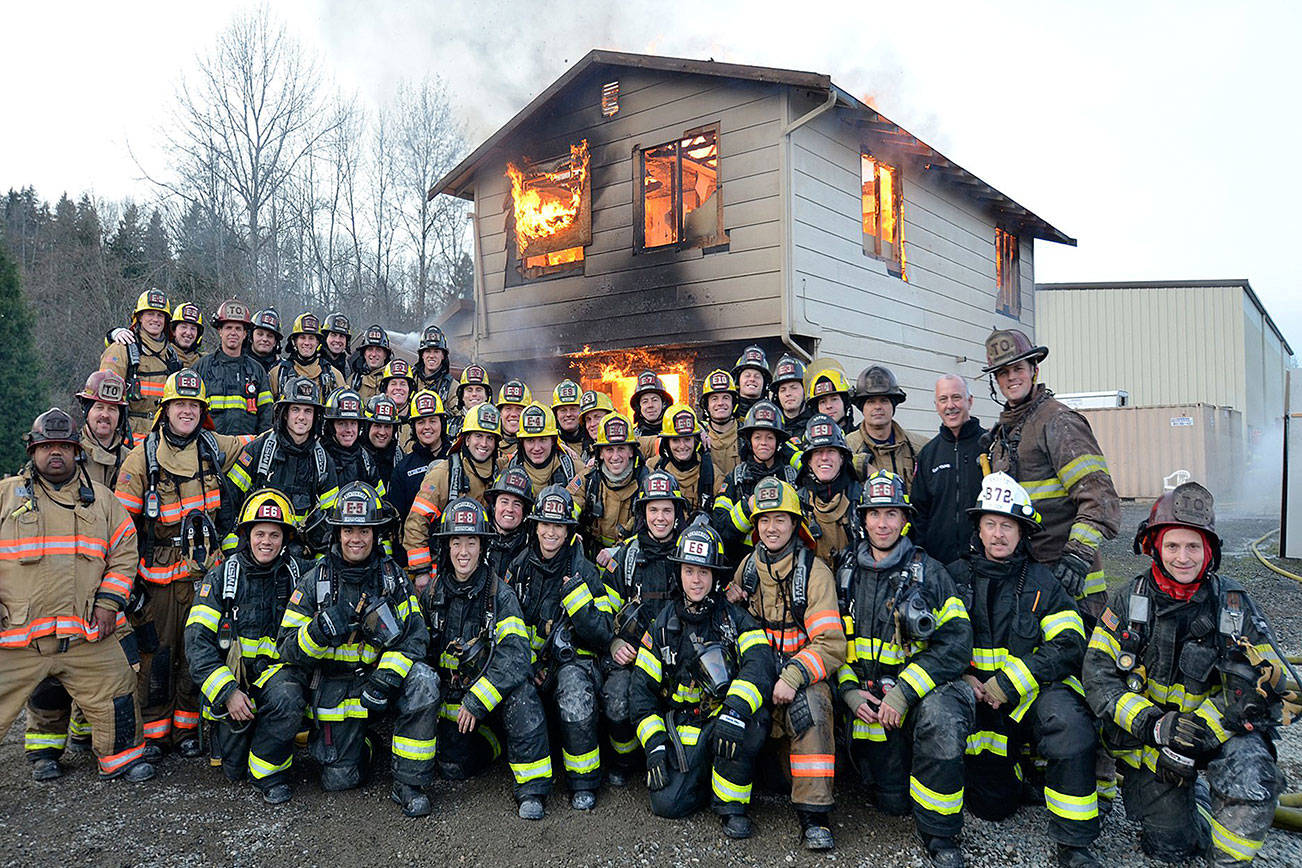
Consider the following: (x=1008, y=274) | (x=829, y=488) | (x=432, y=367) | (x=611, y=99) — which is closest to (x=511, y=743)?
(x=829, y=488)

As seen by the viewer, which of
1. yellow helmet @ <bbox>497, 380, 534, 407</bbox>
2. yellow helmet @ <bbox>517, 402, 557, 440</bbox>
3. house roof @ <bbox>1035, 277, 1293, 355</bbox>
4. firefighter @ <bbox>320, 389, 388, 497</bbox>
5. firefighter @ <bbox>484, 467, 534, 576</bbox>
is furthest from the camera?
house roof @ <bbox>1035, 277, 1293, 355</bbox>

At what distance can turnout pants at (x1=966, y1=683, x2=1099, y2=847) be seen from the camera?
3.70 m

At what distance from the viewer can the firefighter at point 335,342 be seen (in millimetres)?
8133

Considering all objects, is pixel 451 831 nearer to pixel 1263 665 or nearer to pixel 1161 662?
pixel 1161 662

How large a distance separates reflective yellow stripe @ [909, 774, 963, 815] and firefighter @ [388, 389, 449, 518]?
14.4ft

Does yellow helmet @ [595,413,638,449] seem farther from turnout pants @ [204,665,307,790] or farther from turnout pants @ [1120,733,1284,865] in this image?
turnout pants @ [1120,733,1284,865]

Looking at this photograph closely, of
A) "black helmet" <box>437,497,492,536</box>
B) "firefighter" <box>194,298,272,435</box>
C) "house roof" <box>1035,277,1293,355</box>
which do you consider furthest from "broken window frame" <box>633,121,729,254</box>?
"house roof" <box>1035,277,1293,355</box>

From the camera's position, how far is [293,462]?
5918mm

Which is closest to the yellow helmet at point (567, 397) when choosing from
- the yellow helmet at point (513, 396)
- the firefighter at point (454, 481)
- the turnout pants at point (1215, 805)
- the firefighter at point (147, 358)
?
the yellow helmet at point (513, 396)

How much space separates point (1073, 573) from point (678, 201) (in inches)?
275

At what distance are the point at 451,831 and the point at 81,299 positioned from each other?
79.1 ft

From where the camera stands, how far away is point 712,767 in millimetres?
4301

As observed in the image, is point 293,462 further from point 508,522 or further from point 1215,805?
point 1215,805

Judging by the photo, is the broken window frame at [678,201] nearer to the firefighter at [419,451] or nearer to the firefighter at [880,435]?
the firefighter at [419,451]
